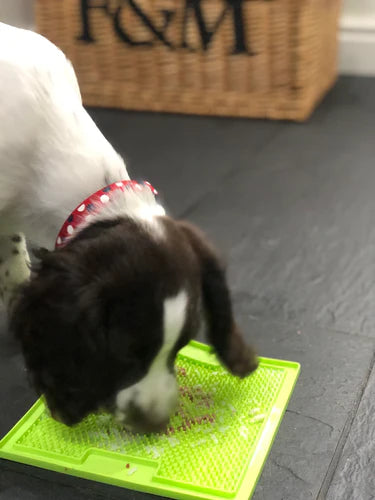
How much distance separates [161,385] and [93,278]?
0.83ft

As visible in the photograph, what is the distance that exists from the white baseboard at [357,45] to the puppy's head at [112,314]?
3197 millimetres

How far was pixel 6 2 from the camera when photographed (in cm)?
368

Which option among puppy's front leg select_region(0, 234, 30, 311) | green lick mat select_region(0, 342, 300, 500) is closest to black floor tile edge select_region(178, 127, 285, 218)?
puppy's front leg select_region(0, 234, 30, 311)

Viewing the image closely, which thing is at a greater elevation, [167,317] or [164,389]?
[167,317]

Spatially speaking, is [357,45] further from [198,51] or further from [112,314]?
[112,314]

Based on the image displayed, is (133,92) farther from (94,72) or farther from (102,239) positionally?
(102,239)

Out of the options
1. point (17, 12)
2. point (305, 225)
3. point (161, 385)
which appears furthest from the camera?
point (17, 12)

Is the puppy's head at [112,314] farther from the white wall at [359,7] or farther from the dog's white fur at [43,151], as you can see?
the white wall at [359,7]

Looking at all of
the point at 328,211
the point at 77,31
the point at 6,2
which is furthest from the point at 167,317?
the point at 6,2

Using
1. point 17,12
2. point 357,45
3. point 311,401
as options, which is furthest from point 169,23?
point 311,401

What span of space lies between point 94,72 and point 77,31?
22 cm

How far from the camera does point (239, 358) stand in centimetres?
143

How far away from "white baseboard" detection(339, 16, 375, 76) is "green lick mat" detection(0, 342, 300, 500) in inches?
116

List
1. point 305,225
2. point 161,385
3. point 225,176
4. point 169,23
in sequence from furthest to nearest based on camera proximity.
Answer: point 169,23 → point 225,176 → point 305,225 → point 161,385
